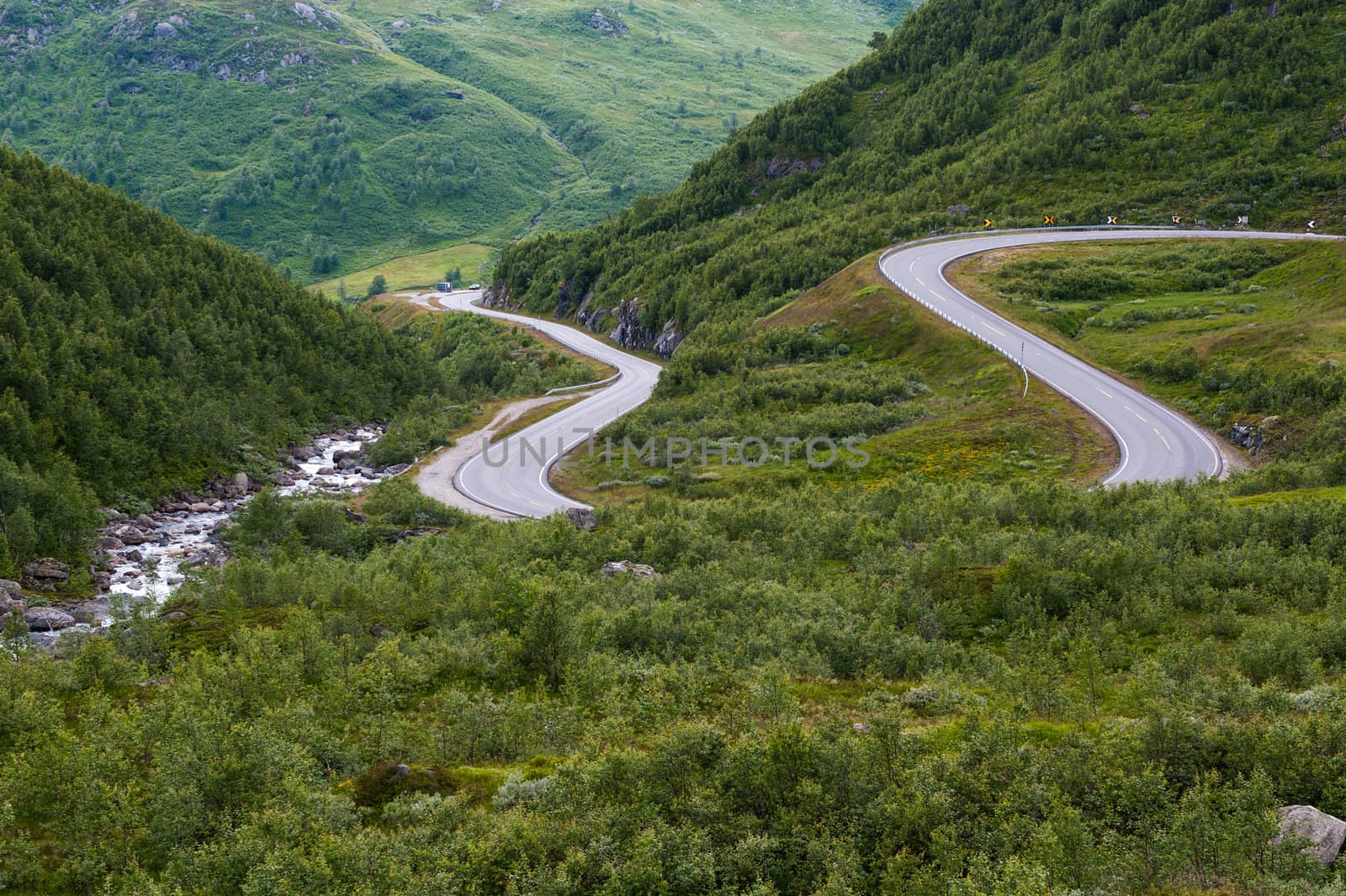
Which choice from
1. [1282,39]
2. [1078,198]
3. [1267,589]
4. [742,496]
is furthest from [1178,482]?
[1282,39]

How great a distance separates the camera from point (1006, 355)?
204ft

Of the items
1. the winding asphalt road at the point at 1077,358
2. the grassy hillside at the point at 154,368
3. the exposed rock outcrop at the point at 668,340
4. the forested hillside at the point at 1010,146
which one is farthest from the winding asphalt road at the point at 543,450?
the winding asphalt road at the point at 1077,358

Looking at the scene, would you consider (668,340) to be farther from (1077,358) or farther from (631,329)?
(1077,358)

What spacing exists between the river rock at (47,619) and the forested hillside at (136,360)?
18.6 feet

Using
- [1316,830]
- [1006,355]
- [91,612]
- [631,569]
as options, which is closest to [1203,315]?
[1006,355]

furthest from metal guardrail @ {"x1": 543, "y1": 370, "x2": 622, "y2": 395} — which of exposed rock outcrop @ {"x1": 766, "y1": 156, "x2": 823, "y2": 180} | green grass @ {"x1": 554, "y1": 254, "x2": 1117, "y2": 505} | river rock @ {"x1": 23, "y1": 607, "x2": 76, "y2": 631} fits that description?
river rock @ {"x1": 23, "y1": 607, "x2": 76, "y2": 631}

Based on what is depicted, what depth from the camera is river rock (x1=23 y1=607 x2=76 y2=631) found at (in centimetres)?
3594

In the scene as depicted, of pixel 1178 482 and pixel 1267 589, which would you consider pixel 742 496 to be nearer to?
pixel 1178 482

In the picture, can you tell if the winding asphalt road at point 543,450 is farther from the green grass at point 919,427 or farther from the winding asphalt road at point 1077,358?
the winding asphalt road at point 1077,358

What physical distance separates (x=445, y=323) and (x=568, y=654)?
113976 millimetres

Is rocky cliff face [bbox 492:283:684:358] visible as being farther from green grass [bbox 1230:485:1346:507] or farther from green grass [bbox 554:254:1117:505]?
green grass [bbox 1230:485:1346:507]

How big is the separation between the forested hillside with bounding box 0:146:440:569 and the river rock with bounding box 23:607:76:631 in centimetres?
567

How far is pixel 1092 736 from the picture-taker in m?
17.0

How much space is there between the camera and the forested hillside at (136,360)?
169 ft
